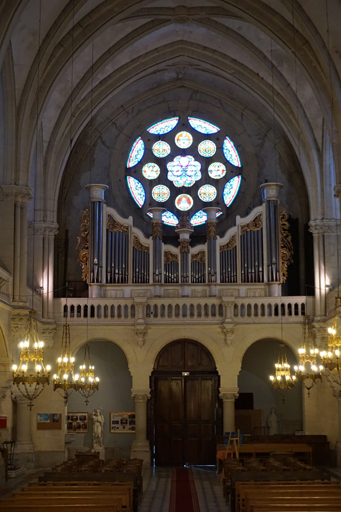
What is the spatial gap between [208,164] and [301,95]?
652 cm

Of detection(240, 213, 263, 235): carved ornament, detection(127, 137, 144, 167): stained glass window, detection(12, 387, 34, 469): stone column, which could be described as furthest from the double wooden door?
detection(127, 137, 144, 167): stained glass window

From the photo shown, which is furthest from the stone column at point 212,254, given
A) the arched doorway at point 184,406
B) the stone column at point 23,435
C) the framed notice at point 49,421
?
the stone column at point 23,435

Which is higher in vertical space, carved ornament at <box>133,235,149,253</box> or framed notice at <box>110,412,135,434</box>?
carved ornament at <box>133,235,149,253</box>

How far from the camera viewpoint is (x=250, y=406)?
30.6 m

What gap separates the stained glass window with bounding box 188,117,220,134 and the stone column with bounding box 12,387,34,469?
14.0 meters

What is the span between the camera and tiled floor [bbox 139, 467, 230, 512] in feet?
59.9

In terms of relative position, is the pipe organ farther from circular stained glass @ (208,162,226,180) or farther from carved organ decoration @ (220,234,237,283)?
circular stained glass @ (208,162,226,180)

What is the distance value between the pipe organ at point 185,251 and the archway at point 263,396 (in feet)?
13.0

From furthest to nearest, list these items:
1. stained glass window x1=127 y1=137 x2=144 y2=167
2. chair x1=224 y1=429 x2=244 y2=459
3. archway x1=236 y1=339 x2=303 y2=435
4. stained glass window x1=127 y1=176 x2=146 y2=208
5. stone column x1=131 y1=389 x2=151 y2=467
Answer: stained glass window x1=127 y1=137 x2=144 y2=167 → stained glass window x1=127 y1=176 x2=146 y2=208 → archway x1=236 y1=339 x2=303 y2=435 → stone column x1=131 y1=389 x2=151 y2=467 → chair x1=224 y1=429 x2=244 y2=459

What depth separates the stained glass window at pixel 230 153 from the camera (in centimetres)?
3241

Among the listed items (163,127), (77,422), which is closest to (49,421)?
(77,422)

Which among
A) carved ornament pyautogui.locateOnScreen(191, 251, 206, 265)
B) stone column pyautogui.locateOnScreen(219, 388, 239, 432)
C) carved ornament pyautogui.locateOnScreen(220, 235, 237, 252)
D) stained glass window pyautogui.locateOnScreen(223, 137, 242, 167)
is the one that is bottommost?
stone column pyautogui.locateOnScreen(219, 388, 239, 432)

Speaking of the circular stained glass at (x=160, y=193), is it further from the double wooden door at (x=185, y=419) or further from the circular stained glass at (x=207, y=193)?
the double wooden door at (x=185, y=419)

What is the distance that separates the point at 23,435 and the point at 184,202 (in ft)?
39.5
